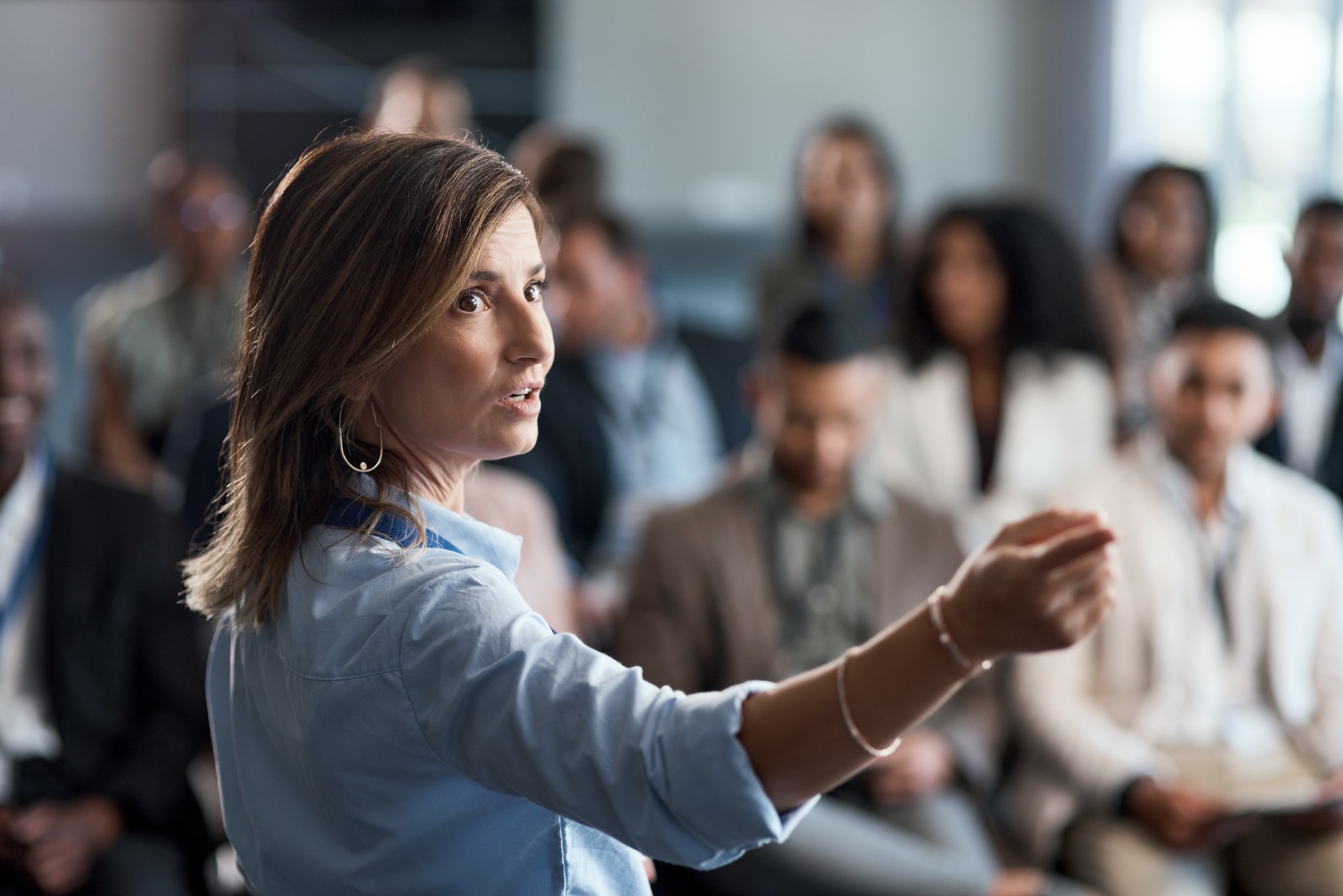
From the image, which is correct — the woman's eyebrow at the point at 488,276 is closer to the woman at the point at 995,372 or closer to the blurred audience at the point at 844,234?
the woman at the point at 995,372

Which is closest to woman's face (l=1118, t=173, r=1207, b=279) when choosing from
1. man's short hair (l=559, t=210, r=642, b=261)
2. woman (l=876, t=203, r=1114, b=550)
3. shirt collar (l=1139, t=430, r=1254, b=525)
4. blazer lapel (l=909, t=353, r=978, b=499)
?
woman (l=876, t=203, r=1114, b=550)

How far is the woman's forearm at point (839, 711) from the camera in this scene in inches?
29.7

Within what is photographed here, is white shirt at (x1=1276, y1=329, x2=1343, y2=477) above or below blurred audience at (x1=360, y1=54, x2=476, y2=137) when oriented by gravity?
below

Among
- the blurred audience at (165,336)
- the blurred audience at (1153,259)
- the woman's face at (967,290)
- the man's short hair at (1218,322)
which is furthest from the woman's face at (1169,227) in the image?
the blurred audience at (165,336)

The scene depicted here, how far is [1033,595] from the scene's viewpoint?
→ 2.52 ft

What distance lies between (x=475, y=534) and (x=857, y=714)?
31 centimetres

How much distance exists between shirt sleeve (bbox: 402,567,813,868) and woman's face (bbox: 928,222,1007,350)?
7.66ft

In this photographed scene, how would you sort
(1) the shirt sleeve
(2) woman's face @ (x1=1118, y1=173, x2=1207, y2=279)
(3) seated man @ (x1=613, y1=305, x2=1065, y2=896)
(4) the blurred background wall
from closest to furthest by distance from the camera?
(1) the shirt sleeve → (3) seated man @ (x1=613, y1=305, x2=1065, y2=896) → (2) woman's face @ (x1=1118, y1=173, x2=1207, y2=279) → (4) the blurred background wall

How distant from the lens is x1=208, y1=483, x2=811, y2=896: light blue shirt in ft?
2.46

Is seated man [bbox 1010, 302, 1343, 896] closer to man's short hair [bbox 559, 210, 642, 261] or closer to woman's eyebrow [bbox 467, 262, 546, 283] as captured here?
man's short hair [bbox 559, 210, 642, 261]

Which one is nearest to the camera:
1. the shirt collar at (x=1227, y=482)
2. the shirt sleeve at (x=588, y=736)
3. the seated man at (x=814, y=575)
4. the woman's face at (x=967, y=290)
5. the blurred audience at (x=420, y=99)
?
the shirt sleeve at (x=588, y=736)

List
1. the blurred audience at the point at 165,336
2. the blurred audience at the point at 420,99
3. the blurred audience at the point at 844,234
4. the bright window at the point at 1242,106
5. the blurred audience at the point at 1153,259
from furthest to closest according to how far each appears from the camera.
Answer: the bright window at the point at 1242,106 → the blurred audience at the point at 420,99 → the blurred audience at the point at 165,336 → the blurred audience at the point at 844,234 → the blurred audience at the point at 1153,259

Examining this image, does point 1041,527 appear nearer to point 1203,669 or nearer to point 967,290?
point 1203,669

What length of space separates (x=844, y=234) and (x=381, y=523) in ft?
9.35
